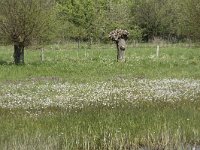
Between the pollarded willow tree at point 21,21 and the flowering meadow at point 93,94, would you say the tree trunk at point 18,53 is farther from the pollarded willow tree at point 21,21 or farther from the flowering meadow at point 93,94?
the flowering meadow at point 93,94

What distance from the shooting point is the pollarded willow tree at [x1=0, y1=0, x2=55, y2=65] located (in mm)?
31547

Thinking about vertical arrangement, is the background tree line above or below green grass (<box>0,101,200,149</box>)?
above

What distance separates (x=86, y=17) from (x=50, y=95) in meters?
57.2

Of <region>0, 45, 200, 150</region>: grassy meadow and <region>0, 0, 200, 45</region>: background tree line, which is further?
<region>0, 0, 200, 45</region>: background tree line

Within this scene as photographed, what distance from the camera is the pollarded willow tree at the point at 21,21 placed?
31547 millimetres

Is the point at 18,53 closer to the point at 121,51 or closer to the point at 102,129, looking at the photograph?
the point at 121,51

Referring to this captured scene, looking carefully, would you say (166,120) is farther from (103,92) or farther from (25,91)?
(25,91)

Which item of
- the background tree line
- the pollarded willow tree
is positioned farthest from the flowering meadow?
the background tree line

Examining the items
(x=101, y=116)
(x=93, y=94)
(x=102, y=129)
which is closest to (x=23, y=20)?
(x=93, y=94)

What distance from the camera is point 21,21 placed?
31.7m

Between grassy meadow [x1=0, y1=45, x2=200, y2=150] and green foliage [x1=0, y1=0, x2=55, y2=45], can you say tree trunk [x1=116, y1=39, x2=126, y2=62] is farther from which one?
grassy meadow [x1=0, y1=45, x2=200, y2=150]

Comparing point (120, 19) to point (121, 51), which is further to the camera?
point (120, 19)

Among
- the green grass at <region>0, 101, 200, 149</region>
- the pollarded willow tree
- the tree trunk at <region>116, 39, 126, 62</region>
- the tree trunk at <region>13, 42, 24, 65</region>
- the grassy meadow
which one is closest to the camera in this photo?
the green grass at <region>0, 101, 200, 149</region>

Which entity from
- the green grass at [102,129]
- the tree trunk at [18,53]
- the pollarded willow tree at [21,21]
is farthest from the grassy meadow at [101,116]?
the pollarded willow tree at [21,21]
